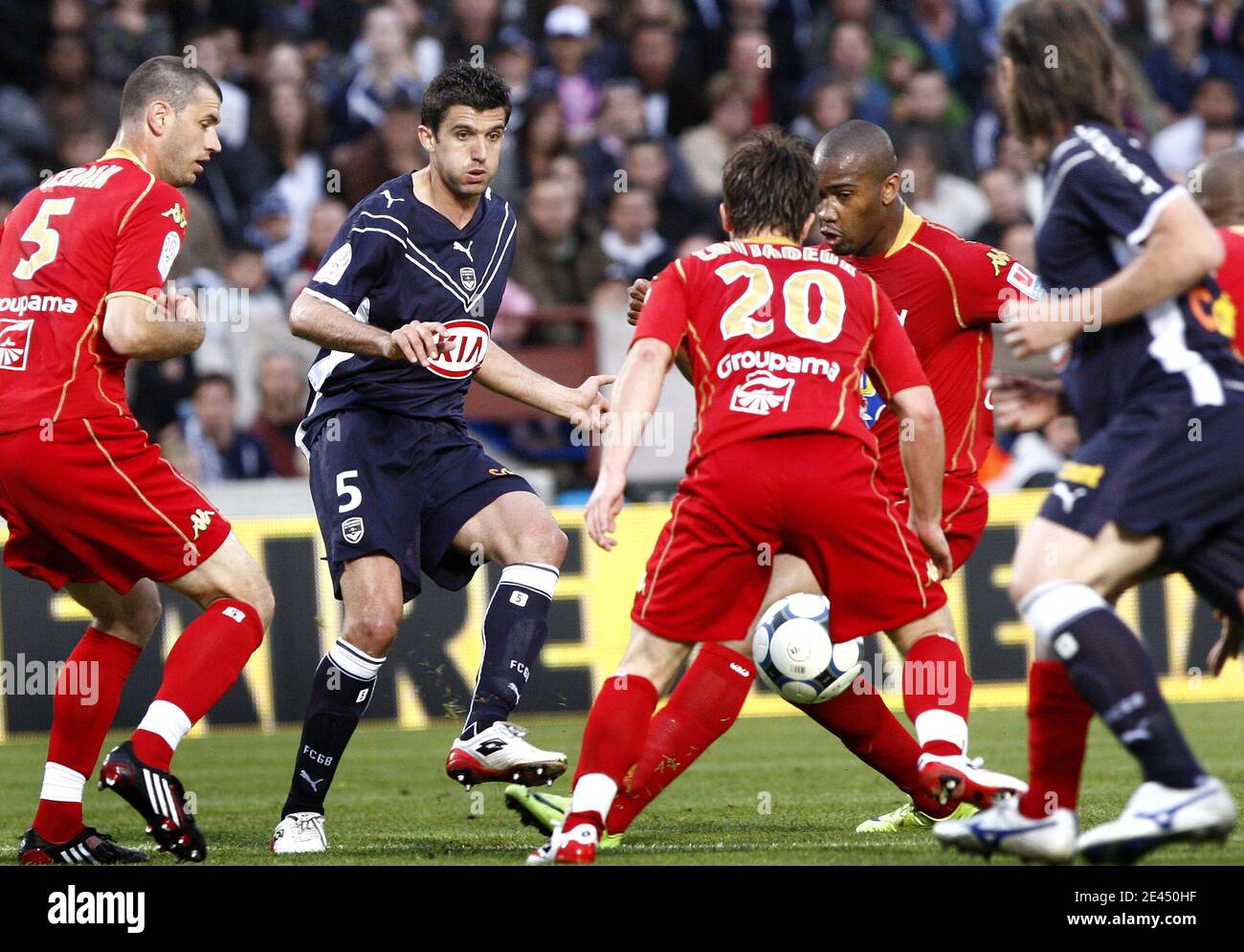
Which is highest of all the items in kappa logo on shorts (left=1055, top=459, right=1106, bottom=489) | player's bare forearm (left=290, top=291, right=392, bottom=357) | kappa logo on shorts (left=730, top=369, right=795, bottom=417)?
player's bare forearm (left=290, top=291, right=392, bottom=357)

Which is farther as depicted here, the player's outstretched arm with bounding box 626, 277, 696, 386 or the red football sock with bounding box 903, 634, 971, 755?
the player's outstretched arm with bounding box 626, 277, 696, 386

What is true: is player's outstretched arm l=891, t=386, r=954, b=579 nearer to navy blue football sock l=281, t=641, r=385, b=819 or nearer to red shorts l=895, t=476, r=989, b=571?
red shorts l=895, t=476, r=989, b=571

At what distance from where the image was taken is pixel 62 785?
18.7ft

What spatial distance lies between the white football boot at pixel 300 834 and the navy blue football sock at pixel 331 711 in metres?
0.07

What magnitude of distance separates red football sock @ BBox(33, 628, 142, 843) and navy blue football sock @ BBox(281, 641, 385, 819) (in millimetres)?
660

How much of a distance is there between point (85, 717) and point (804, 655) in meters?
2.43

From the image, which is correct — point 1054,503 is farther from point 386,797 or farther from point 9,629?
point 9,629

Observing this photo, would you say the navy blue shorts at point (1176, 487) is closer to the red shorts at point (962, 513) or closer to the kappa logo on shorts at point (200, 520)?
the red shorts at point (962, 513)

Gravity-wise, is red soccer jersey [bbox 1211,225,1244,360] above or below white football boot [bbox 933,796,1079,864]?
above

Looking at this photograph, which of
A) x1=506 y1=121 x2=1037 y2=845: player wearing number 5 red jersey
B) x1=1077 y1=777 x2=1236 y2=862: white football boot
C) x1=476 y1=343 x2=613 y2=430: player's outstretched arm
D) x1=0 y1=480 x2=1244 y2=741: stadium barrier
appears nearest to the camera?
x1=1077 y1=777 x2=1236 y2=862: white football boot

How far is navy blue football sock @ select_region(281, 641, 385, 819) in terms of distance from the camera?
5.93m

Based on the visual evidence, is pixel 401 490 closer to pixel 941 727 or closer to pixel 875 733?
pixel 875 733

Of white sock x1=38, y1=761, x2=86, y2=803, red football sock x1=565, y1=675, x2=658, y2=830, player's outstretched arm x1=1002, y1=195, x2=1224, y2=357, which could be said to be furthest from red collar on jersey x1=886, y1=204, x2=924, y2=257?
white sock x1=38, y1=761, x2=86, y2=803

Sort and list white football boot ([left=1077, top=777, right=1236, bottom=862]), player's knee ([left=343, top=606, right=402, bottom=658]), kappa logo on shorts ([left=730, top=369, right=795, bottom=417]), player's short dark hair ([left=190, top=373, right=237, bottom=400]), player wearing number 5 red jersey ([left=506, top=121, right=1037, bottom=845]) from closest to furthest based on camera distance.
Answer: white football boot ([left=1077, top=777, right=1236, bottom=862])
kappa logo on shorts ([left=730, top=369, right=795, bottom=417])
player wearing number 5 red jersey ([left=506, top=121, right=1037, bottom=845])
player's knee ([left=343, top=606, right=402, bottom=658])
player's short dark hair ([left=190, top=373, right=237, bottom=400])
